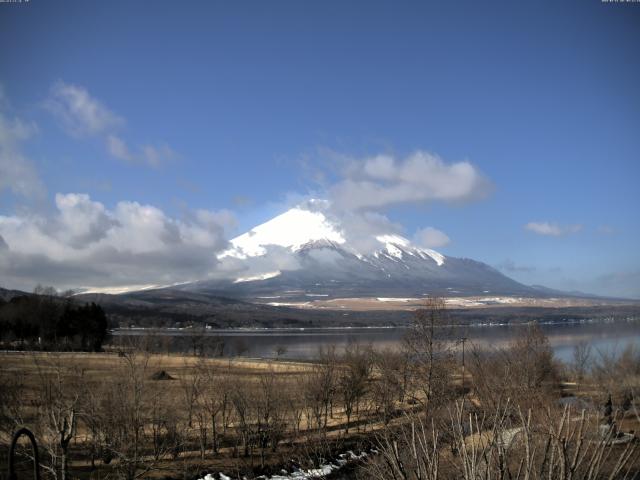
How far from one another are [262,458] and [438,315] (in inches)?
533

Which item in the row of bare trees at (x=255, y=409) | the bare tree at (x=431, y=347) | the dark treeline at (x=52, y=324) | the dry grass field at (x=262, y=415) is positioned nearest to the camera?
the dry grass field at (x=262, y=415)

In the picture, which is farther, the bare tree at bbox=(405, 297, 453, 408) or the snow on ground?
the bare tree at bbox=(405, 297, 453, 408)

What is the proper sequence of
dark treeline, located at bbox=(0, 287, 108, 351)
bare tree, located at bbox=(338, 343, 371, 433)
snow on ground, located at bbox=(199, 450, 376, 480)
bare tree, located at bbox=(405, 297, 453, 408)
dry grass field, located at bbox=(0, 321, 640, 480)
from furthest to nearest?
dark treeline, located at bbox=(0, 287, 108, 351) → bare tree, located at bbox=(338, 343, 371, 433) → bare tree, located at bbox=(405, 297, 453, 408) → snow on ground, located at bbox=(199, 450, 376, 480) → dry grass field, located at bbox=(0, 321, 640, 480)

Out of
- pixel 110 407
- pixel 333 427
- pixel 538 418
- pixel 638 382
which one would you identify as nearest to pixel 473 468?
pixel 538 418

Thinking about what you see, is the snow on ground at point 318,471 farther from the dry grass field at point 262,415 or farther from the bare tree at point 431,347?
the bare tree at point 431,347

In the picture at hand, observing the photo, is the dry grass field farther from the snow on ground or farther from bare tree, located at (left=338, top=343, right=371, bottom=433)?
the snow on ground

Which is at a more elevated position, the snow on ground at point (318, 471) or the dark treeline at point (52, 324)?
the dark treeline at point (52, 324)

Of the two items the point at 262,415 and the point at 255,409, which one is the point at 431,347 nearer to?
the point at 262,415

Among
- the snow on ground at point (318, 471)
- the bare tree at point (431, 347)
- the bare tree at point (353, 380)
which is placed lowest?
the snow on ground at point (318, 471)

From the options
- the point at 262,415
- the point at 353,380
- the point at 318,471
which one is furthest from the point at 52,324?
the point at 318,471

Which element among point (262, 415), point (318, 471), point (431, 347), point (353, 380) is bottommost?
point (318, 471)

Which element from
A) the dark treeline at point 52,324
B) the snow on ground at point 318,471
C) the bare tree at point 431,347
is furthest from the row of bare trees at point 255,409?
the dark treeline at point 52,324

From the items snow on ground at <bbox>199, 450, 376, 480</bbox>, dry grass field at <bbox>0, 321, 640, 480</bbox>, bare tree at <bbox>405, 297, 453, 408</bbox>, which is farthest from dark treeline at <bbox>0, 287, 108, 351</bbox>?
snow on ground at <bbox>199, 450, 376, 480</bbox>

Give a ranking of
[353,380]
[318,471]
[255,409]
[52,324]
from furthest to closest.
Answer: [52,324], [353,380], [255,409], [318,471]
